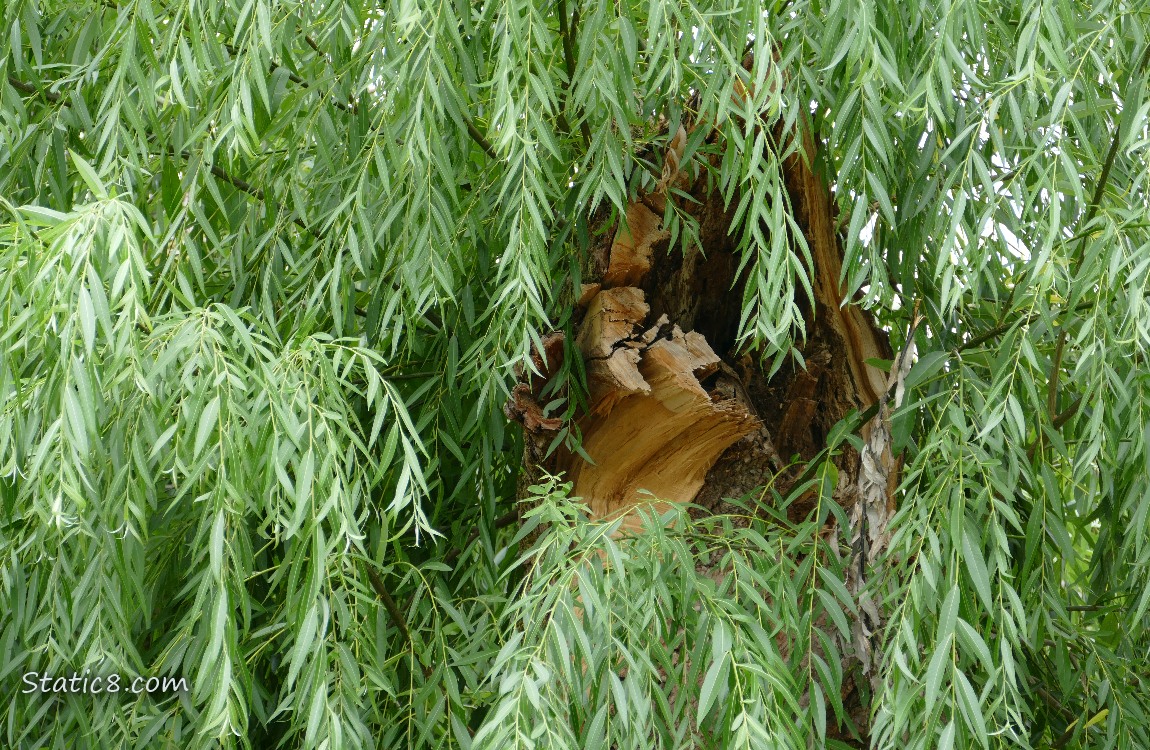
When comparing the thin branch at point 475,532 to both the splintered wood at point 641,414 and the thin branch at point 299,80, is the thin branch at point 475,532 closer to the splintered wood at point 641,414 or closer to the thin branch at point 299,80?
the splintered wood at point 641,414

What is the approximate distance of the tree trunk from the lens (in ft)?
5.39

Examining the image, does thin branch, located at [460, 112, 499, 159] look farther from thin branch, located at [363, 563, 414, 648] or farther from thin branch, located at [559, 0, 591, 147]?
thin branch, located at [363, 563, 414, 648]

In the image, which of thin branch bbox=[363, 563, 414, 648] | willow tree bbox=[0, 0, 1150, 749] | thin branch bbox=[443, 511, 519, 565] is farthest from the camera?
thin branch bbox=[443, 511, 519, 565]

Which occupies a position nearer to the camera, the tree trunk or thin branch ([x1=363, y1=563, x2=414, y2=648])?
thin branch ([x1=363, y1=563, x2=414, y2=648])

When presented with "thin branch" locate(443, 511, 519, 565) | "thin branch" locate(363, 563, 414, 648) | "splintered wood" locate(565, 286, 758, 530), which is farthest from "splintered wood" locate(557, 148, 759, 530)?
"thin branch" locate(363, 563, 414, 648)

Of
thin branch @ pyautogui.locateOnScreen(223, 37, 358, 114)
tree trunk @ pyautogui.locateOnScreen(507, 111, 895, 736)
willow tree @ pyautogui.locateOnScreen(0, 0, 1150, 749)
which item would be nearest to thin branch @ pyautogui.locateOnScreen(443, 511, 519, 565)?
willow tree @ pyautogui.locateOnScreen(0, 0, 1150, 749)

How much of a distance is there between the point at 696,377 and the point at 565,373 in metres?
0.20

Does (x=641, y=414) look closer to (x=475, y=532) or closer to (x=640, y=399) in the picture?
(x=640, y=399)

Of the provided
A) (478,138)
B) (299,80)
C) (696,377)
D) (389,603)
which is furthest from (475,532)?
(299,80)

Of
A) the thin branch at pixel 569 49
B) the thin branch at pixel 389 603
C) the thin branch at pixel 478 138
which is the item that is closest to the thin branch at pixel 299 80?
the thin branch at pixel 478 138

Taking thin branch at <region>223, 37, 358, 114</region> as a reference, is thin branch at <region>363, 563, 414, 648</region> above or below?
below

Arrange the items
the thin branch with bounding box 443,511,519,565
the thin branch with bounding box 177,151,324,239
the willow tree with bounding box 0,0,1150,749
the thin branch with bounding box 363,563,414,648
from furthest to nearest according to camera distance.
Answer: the thin branch with bounding box 443,511,519,565
the thin branch with bounding box 177,151,324,239
the thin branch with bounding box 363,563,414,648
the willow tree with bounding box 0,0,1150,749

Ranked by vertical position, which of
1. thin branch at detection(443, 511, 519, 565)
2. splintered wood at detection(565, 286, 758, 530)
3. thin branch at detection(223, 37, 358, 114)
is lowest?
thin branch at detection(443, 511, 519, 565)

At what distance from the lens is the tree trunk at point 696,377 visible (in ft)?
5.39
